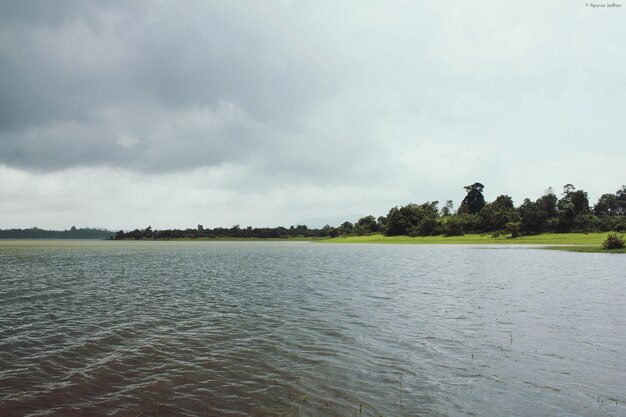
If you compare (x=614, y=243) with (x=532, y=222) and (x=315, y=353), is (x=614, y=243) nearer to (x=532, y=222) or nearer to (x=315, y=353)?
(x=532, y=222)

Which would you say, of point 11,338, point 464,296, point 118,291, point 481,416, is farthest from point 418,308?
point 118,291

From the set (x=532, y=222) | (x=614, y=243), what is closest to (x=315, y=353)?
(x=614, y=243)

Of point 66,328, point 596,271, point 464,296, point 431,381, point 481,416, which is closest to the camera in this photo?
point 481,416

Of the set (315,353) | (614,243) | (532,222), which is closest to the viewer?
(315,353)

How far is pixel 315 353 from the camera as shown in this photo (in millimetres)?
18422

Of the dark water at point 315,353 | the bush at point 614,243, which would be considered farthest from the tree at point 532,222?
the dark water at point 315,353

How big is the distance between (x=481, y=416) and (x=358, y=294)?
24.9 meters

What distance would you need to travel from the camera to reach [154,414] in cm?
1207

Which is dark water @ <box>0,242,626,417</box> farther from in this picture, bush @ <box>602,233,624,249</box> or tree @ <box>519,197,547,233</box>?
tree @ <box>519,197,547,233</box>

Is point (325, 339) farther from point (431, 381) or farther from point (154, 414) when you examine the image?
point (154, 414)

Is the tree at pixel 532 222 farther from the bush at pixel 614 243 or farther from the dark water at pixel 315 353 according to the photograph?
the dark water at pixel 315 353

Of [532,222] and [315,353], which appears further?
[532,222]

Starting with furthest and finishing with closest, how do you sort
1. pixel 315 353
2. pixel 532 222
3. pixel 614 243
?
pixel 532 222 < pixel 614 243 < pixel 315 353

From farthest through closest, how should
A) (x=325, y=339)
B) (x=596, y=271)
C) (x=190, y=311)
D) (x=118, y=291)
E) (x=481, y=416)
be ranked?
1. (x=596, y=271)
2. (x=118, y=291)
3. (x=190, y=311)
4. (x=325, y=339)
5. (x=481, y=416)
